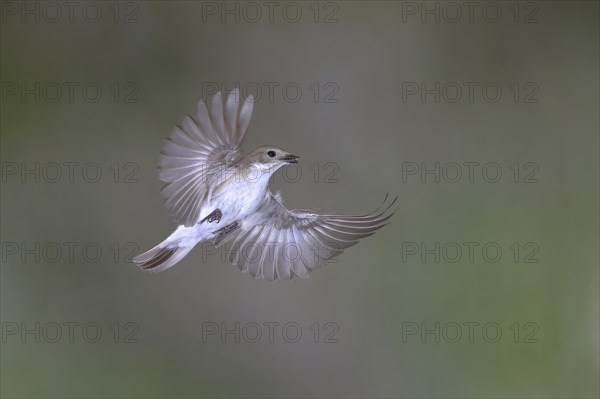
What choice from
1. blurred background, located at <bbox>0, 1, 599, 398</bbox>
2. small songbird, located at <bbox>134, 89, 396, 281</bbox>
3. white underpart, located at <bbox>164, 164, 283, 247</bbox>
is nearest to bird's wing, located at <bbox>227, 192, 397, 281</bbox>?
small songbird, located at <bbox>134, 89, 396, 281</bbox>

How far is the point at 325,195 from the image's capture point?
2.39 m

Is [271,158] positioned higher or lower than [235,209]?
higher

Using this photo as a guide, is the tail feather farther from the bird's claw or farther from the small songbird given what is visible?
the bird's claw

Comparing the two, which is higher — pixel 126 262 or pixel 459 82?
pixel 459 82

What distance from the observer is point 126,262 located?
7.66 ft

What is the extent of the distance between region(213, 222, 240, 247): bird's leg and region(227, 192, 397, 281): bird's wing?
0.03 m

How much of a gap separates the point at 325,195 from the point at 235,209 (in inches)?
36.3

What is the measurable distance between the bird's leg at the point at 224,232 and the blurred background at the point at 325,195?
2.25 feet

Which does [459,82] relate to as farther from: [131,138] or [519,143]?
[131,138]

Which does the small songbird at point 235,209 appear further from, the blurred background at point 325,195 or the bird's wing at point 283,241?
the blurred background at point 325,195

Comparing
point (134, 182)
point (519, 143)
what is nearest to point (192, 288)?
point (134, 182)

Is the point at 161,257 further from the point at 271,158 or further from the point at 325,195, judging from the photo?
the point at 325,195

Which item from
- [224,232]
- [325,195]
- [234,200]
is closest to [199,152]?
[234,200]

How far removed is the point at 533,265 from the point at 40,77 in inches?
82.3
